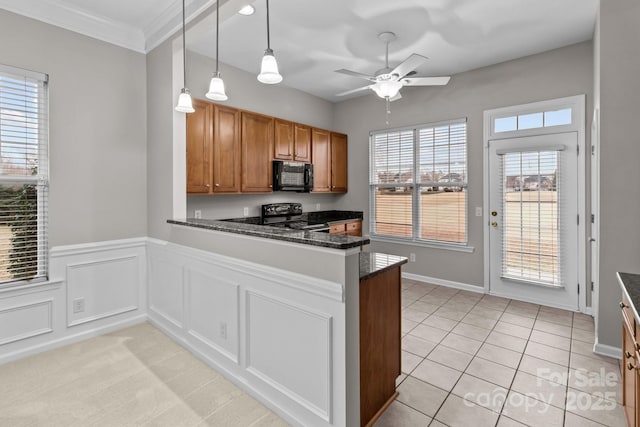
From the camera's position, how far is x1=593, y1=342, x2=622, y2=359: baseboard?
252 centimetres

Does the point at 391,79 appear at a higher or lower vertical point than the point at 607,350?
higher

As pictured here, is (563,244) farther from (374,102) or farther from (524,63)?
(374,102)

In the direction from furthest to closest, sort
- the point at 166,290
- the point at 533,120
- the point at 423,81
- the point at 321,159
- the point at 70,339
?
the point at 321,159 → the point at 533,120 → the point at 423,81 → the point at 166,290 → the point at 70,339

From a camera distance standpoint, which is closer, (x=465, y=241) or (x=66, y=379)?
(x=66, y=379)

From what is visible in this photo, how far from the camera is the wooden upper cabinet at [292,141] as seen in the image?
4.33 meters

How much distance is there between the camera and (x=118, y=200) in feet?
10.1

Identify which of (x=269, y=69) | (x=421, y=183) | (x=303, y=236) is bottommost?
(x=303, y=236)

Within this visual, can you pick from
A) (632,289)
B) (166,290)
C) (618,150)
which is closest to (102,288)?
(166,290)

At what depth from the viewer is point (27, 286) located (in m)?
2.60

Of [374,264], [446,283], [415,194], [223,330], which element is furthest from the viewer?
[415,194]

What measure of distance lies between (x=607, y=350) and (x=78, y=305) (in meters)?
4.53

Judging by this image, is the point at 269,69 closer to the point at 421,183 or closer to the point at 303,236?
the point at 303,236

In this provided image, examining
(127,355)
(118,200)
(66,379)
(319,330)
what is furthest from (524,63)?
(66,379)

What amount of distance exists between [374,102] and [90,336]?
477 centimetres
